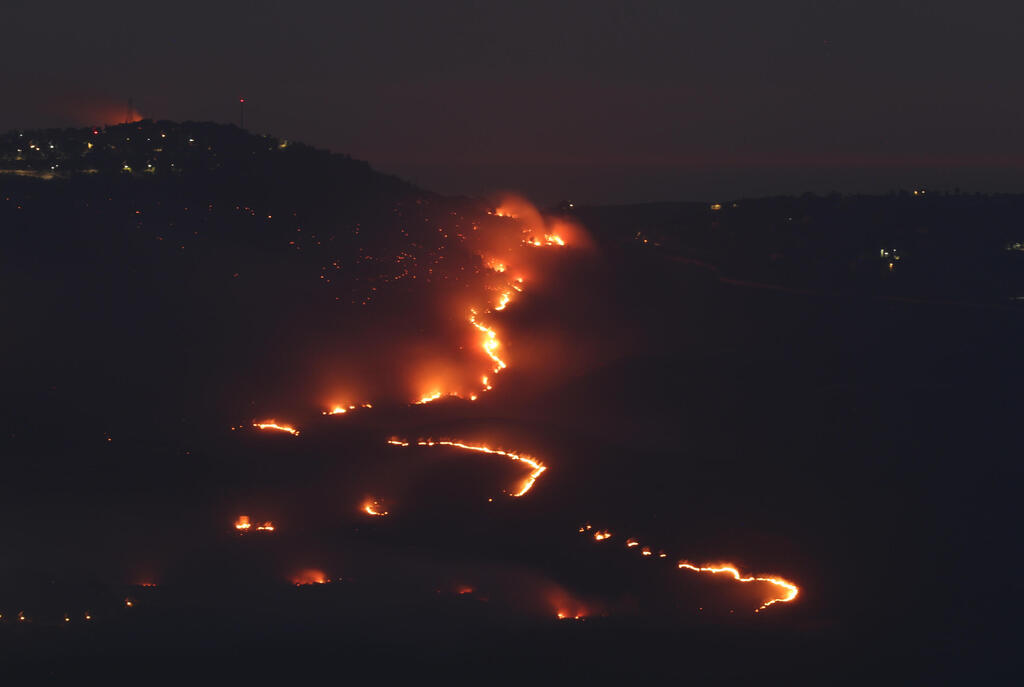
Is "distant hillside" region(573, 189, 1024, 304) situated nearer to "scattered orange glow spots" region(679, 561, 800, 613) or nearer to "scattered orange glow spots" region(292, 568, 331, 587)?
"scattered orange glow spots" region(679, 561, 800, 613)

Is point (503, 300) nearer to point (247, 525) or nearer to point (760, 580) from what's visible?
point (247, 525)

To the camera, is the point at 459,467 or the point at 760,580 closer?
the point at 760,580

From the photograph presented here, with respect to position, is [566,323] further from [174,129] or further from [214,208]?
[174,129]

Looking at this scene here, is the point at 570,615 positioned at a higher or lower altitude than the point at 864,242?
lower

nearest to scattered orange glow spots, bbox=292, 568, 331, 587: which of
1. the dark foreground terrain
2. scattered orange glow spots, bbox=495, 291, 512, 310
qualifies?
the dark foreground terrain

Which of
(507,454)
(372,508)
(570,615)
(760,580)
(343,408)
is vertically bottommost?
(570,615)

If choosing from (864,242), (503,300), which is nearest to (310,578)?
(503,300)

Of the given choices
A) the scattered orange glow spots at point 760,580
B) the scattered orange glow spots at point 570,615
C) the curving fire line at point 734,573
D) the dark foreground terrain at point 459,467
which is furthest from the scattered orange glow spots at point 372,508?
the scattered orange glow spots at point 760,580
